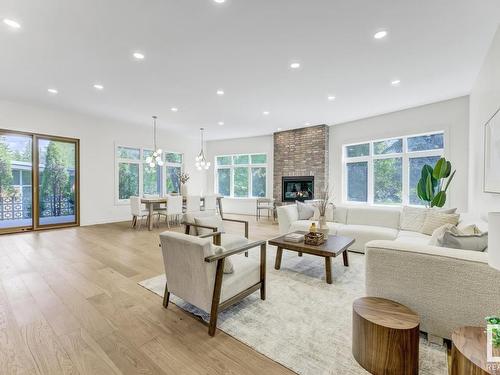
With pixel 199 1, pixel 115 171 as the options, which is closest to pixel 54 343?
pixel 199 1

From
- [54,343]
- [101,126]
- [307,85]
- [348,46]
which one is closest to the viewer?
[54,343]

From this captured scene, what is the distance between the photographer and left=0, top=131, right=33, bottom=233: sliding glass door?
5617mm

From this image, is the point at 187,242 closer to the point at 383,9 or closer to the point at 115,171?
the point at 383,9

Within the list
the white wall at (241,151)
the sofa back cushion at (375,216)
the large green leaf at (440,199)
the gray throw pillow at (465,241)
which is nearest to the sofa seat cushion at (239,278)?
the gray throw pillow at (465,241)

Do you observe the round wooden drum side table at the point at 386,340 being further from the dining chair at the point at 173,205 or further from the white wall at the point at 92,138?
the white wall at the point at 92,138

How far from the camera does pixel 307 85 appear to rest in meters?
4.52

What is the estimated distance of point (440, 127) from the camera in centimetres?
555

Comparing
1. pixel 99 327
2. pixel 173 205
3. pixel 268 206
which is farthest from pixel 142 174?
pixel 99 327

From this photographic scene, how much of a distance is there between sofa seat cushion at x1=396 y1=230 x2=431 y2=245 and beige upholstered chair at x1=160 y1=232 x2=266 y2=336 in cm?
239

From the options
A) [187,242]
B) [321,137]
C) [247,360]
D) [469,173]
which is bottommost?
[247,360]

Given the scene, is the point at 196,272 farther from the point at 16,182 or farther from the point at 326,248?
the point at 16,182

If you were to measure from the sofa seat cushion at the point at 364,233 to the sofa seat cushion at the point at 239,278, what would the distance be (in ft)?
7.88

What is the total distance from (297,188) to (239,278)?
616cm

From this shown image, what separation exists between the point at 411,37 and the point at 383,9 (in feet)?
2.53
